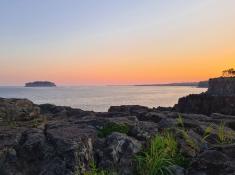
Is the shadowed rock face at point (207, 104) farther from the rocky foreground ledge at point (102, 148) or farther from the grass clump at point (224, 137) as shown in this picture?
the rocky foreground ledge at point (102, 148)

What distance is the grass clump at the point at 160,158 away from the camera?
11422 millimetres

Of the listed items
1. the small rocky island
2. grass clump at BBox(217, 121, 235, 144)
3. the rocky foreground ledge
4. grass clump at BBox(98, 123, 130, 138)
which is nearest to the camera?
the small rocky island

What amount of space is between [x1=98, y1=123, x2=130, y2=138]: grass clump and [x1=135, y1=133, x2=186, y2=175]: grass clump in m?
1.83

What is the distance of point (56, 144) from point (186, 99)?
38538 mm

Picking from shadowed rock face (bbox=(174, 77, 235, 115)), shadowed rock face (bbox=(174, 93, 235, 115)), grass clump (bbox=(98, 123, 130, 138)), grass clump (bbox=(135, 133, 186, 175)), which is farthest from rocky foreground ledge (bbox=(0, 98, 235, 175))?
shadowed rock face (bbox=(174, 93, 235, 115))

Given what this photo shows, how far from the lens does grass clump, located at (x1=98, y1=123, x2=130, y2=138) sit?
575 inches

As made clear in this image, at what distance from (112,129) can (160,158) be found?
363 centimetres

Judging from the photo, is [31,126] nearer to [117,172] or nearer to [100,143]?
[100,143]

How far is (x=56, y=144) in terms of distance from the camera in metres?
13.2

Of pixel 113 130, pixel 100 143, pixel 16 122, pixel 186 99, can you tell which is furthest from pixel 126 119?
pixel 186 99

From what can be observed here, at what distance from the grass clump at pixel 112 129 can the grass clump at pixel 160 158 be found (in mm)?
1834

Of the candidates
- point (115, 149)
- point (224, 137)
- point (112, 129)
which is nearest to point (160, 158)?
point (115, 149)

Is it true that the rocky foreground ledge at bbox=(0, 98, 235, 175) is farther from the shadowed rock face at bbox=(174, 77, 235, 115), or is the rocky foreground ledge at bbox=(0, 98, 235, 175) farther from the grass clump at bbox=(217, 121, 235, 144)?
the shadowed rock face at bbox=(174, 77, 235, 115)

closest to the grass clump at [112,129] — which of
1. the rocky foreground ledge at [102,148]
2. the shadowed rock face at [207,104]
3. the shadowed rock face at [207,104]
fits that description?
the rocky foreground ledge at [102,148]
